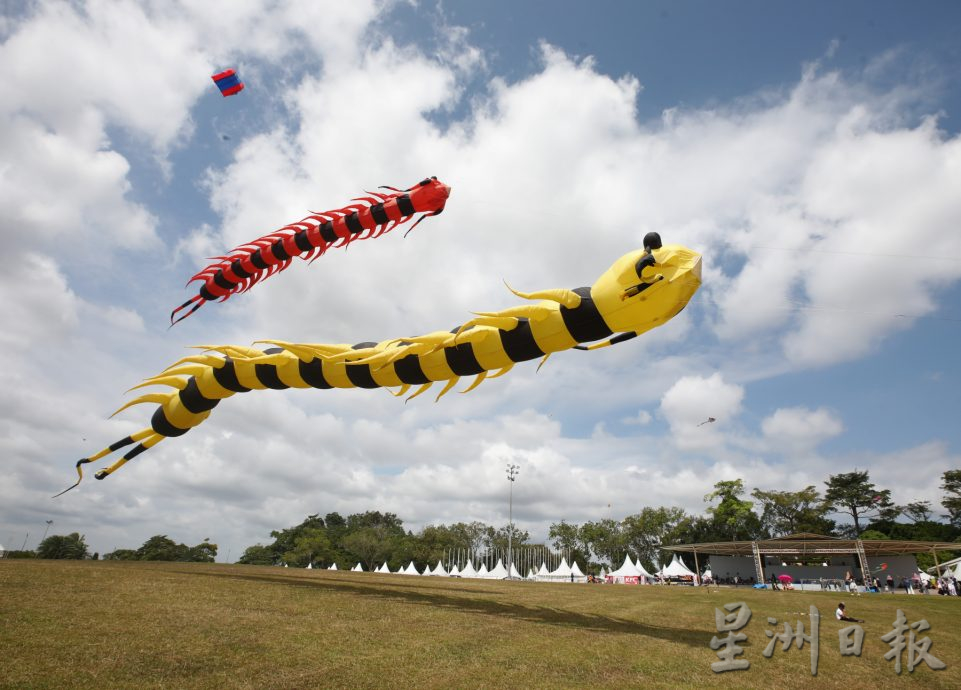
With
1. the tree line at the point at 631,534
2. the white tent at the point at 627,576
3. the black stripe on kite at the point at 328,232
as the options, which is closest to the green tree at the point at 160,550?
the tree line at the point at 631,534

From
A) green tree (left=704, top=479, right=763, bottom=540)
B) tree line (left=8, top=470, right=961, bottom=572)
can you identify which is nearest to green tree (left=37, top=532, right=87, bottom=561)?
tree line (left=8, top=470, right=961, bottom=572)

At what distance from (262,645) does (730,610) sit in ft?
43.6

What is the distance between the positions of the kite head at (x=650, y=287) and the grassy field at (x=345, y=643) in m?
5.36

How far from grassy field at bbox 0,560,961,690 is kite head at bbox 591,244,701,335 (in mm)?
5363

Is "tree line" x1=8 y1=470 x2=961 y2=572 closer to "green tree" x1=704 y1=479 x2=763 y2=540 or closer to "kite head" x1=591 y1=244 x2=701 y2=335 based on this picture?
"green tree" x1=704 y1=479 x2=763 y2=540

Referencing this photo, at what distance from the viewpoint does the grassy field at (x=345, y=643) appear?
6238 mm

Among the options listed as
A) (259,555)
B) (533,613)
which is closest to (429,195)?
(533,613)

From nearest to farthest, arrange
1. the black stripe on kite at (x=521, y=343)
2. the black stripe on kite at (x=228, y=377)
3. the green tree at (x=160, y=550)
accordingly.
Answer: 1. the black stripe on kite at (x=521, y=343)
2. the black stripe on kite at (x=228, y=377)
3. the green tree at (x=160, y=550)

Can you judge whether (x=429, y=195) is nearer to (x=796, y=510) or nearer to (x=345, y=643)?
(x=345, y=643)

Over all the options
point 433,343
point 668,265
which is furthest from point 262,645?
point 668,265

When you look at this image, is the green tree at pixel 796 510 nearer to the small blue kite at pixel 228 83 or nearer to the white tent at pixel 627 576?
the white tent at pixel 627 576

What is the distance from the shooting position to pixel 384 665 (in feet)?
Result: 23.0

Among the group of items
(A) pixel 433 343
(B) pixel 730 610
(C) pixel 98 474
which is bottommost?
(B) pixel 730 610

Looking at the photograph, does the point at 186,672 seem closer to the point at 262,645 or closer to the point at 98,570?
the point at 262,645
